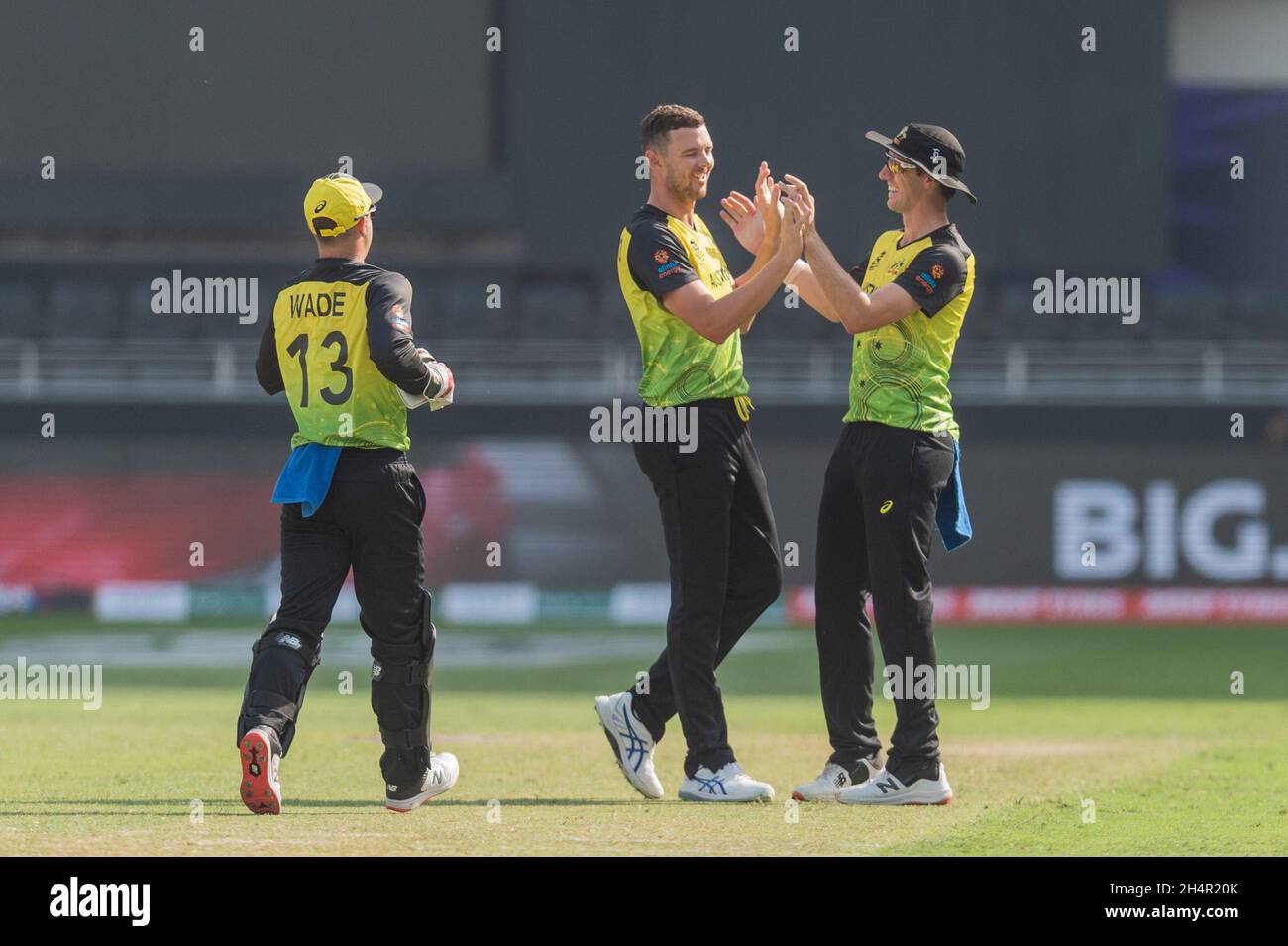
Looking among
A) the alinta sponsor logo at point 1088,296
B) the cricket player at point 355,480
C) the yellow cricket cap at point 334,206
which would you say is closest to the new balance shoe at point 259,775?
the cricket player at point 355,480

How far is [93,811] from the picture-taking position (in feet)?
21.0

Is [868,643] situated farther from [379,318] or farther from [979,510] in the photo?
[979,510]

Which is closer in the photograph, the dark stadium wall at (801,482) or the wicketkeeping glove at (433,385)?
the wicketkeeping glove at (433,385)

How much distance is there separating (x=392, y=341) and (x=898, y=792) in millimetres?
2401

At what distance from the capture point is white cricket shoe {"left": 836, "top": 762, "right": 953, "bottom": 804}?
656 centimetres

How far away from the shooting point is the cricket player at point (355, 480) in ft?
20.6

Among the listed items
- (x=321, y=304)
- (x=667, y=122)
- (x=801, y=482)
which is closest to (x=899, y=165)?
(x=667, y=122)

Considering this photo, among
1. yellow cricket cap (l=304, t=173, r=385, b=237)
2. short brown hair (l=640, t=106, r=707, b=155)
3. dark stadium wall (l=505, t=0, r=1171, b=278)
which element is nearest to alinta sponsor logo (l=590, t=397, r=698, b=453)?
short brown hair (l=640, t=106, r=707, b=155)

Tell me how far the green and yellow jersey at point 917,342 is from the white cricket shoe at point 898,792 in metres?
1.28

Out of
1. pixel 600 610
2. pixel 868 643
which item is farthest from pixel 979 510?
pixel 868 643

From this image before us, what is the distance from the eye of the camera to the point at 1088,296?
25062 millimetres

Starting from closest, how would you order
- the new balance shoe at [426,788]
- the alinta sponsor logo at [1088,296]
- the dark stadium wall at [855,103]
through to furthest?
the new balance shoe at [426,788]
the alinta sponsor logo at [1088,296]
the dark stadium wall at [855,103]

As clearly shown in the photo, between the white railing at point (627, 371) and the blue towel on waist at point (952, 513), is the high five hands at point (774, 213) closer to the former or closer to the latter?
the blue towel on waist at point (952, 513)

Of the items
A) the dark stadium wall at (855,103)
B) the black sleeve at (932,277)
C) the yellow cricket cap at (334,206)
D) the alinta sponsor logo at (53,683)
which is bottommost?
the alinta sponsor logo at (53,683)
